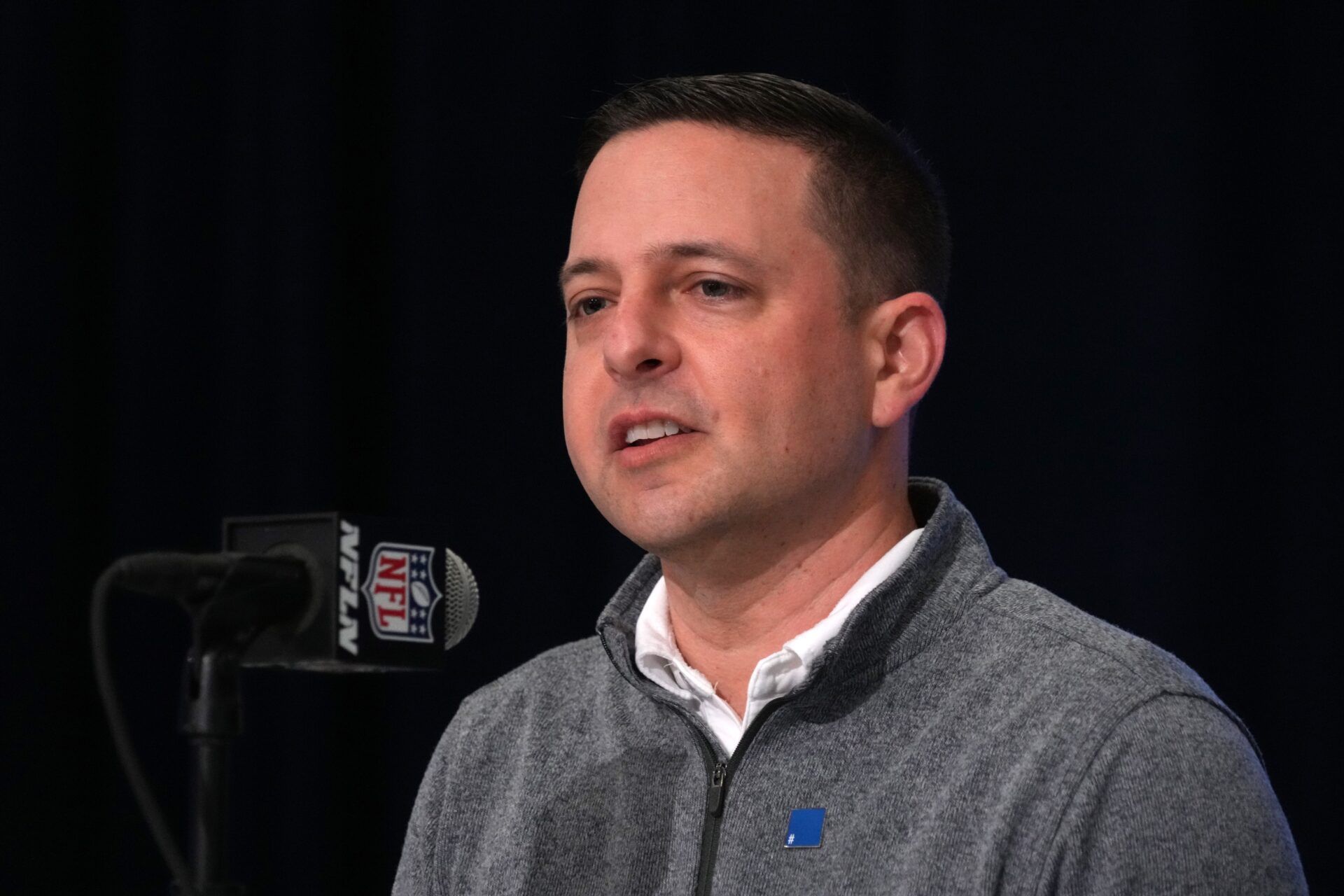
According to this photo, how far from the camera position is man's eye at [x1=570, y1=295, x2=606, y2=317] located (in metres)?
1.74

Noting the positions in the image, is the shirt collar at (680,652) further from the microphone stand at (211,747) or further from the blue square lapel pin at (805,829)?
the microphone stand at (211,747)

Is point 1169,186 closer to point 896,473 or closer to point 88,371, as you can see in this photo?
point 896,473

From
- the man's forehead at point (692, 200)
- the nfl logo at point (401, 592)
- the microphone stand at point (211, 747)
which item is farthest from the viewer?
the man's forehead at point (692, 200)

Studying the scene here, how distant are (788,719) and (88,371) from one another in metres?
1.91

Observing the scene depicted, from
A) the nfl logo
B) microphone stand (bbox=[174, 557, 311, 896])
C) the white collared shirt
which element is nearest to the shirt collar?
the white collared shirt

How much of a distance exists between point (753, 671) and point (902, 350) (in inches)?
16.8

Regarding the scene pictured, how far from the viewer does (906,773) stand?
4.77 ft

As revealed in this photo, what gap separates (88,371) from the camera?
115 inches

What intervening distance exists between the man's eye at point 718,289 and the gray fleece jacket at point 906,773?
13.1 inches

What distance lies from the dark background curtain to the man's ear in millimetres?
751

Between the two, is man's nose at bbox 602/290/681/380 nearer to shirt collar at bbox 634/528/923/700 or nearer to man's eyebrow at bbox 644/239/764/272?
man's eyebrow at bbox 644/239/764/272

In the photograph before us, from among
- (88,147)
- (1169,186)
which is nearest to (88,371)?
(88,147)

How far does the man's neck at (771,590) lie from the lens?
1.67 metres

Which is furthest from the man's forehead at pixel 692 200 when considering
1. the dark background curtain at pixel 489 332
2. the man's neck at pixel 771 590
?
the dark background curtain at pixel 489 332
